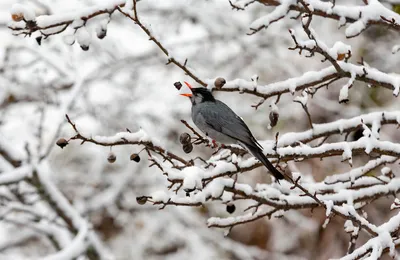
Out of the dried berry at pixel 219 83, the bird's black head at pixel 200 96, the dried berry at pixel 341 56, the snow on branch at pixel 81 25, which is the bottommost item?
the bird's black head at pixel 200 96

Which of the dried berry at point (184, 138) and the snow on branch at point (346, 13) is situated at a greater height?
the snow on branch at point (346, 13)

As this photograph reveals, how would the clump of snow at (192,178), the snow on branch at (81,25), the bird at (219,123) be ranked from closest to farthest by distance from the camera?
1. the clump of snow at (192,178)
2. the snow on branch at (81,25)
3. the bird at (219,123)

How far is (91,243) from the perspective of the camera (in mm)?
5199

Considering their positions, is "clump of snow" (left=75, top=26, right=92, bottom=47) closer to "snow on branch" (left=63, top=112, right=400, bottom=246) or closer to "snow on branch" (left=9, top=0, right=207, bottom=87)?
"snow on branch" (left=9, top=0, right=207, bottom=87)

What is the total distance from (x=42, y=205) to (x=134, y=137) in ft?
13.1

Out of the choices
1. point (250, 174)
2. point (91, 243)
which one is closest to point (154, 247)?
point (250, 174)

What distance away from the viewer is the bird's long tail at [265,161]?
2.67m

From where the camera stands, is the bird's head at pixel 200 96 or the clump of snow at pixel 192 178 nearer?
the clump of snow at pixel 192 178

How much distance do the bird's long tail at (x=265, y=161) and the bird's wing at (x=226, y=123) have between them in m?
0.06

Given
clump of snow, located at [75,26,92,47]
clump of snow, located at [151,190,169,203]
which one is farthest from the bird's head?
clump of snow, located at [151,190,169,203]

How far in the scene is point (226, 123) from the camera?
3.35m

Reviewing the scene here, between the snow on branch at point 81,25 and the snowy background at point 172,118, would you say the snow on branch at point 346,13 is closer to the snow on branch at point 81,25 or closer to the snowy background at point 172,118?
the snow on branch at point 81,25

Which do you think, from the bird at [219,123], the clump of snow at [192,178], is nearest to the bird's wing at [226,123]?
the bird at [219,123]

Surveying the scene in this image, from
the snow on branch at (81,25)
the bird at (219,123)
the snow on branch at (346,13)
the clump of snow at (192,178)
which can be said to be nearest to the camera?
A: the clump of snow at (192,178)
